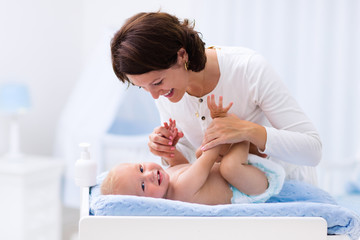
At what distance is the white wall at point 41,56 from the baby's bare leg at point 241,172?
263 cm

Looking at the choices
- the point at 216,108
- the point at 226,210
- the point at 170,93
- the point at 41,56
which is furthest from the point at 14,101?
the point at 226,210

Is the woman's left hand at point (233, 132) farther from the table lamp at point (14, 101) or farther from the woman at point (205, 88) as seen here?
the table lamp at point (14, 101)

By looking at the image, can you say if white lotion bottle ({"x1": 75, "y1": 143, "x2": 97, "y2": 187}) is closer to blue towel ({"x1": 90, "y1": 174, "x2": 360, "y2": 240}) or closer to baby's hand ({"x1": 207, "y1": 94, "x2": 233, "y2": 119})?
blue towel ({"x1": 90, "y1": 174, "x2": 360, "y2": 240})

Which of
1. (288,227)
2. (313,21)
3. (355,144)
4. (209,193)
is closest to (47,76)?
(313,21)

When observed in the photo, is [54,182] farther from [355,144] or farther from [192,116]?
[355,144]

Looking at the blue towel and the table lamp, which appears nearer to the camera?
the blue towel

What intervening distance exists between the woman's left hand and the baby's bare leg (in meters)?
0.07

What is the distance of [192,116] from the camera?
57.1 inches

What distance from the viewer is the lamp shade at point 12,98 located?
9.96 ft

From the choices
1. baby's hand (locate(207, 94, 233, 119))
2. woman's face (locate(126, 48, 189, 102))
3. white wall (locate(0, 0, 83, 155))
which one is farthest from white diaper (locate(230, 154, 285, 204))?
white wall (locate(0, 0, 83, 155))

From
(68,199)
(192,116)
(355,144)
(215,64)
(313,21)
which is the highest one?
(313,21)

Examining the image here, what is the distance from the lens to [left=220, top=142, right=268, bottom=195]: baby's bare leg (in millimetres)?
1245

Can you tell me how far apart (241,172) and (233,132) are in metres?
0.13

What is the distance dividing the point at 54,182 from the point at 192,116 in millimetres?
1838
